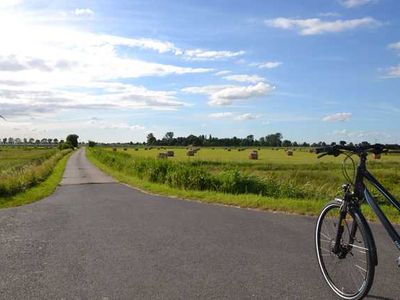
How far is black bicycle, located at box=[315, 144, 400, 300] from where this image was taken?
4.71 m

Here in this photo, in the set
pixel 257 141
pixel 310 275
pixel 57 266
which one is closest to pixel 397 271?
pixel 310 275

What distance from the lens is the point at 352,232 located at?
5090 mm

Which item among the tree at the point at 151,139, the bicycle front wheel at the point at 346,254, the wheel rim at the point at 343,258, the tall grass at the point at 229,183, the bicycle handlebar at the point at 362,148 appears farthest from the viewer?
the tree at the point at 151,139

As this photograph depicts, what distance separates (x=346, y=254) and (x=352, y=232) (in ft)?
1.06

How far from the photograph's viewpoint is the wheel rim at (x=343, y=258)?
4.87 metres

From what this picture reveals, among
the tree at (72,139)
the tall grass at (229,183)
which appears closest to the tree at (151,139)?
the tree at (72,139)

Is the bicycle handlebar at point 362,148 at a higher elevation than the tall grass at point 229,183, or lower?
higher

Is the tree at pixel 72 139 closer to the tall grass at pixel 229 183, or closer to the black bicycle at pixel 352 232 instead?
the tall grass at pixel 229 183

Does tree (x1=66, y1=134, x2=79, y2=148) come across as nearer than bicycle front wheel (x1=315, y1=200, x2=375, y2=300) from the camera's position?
No

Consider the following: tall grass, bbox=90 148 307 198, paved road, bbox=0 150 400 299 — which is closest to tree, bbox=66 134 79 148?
tall grass, bbox=90 148 307 198

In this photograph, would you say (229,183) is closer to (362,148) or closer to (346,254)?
(346,254)

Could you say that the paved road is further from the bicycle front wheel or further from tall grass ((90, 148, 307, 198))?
tall grass ((90, 148, 307, 198))

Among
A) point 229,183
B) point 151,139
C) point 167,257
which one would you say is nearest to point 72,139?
point 151,139

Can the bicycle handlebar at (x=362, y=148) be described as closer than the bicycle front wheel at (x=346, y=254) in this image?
No
